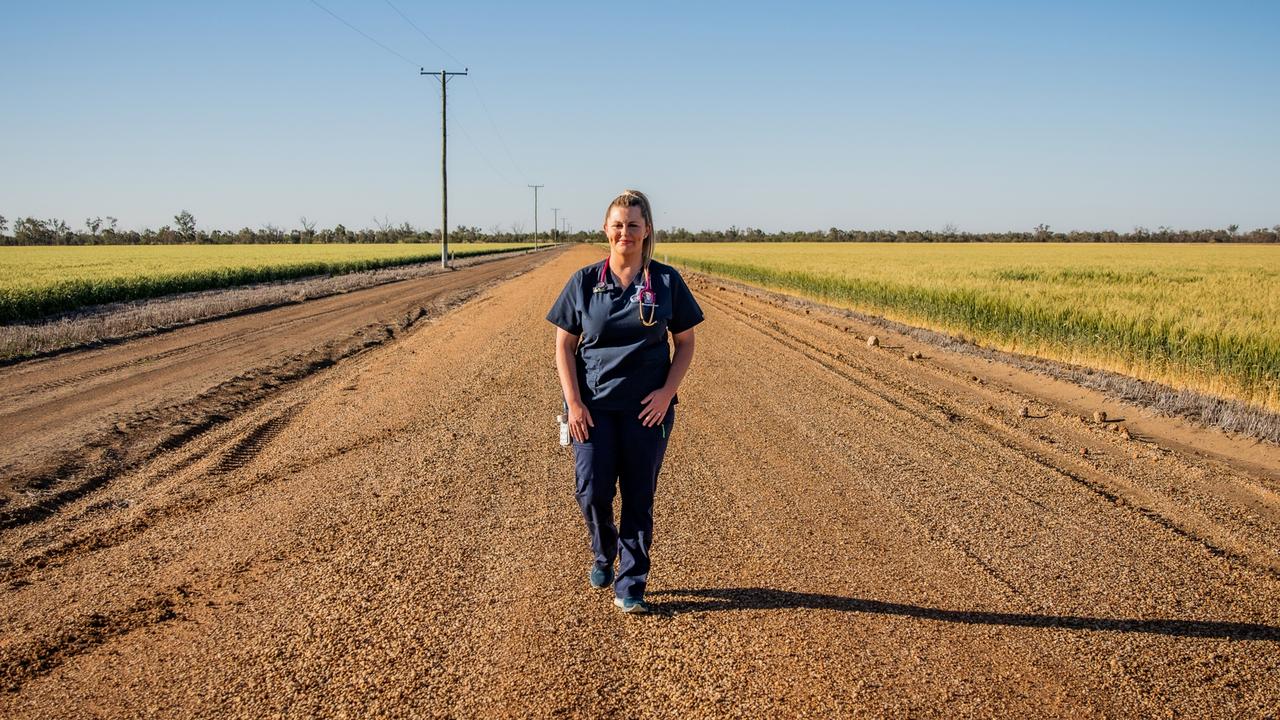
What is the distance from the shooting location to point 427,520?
16.1 ft

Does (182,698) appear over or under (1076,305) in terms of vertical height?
under

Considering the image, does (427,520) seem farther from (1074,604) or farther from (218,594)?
(1074,604)

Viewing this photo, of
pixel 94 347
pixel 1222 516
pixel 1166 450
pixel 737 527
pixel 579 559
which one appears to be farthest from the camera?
pixel 94 347

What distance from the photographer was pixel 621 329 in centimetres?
332

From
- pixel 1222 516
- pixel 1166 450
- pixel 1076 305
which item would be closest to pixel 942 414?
pixel 1166 450

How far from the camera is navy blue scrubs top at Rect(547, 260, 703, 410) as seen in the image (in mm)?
3309

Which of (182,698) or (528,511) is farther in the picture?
(528,511)

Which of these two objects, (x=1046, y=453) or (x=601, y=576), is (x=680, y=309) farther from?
(x=1046, y=453)

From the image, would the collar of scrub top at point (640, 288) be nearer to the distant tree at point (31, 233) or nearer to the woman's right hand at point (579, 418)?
the woman's right hand at point (579, 418)

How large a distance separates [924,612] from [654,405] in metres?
1.61

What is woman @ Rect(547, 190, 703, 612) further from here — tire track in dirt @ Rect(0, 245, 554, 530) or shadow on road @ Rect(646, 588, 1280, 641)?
tire track in dirt @ Rect(0, 245, 554, 530)

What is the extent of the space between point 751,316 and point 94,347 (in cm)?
1242

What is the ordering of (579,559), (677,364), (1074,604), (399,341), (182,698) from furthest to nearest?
1. (399,341)
2. (579,559)
3. (1074,604)
4. (677,364)
5. (182,698)

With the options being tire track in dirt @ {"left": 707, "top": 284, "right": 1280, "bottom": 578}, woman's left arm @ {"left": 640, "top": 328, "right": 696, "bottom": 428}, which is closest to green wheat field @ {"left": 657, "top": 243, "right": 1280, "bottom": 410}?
→ tire track in dirt @ {"left": 707, "top": 284, "right": 1280, "bottom": 578}
